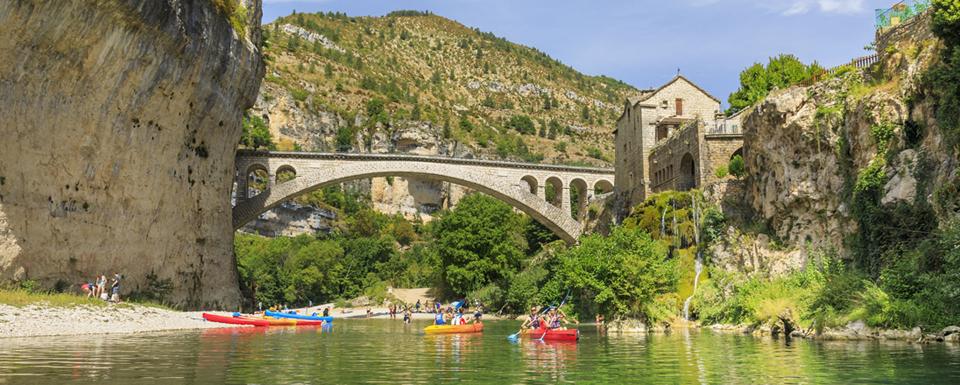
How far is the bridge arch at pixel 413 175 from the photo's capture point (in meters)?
52.0

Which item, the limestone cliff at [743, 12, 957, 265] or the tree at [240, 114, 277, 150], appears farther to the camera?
the tree at [240, 114, 277, 150]

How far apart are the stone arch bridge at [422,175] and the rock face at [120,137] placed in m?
8.58

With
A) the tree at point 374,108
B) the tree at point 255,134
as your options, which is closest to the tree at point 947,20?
the tree at point 255,134

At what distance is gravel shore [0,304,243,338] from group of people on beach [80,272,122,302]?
704 mm

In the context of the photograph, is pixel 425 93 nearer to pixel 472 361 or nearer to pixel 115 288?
pixel 115 288

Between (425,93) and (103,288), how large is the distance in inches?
4349

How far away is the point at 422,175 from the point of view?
55.9 metres

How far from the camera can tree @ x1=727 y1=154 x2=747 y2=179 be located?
3778cm

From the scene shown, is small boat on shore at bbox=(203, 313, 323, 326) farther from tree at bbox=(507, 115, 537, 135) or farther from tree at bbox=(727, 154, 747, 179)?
tree at bbox=(507, 115, 537, 135)

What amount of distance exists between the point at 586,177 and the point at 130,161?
110 feet

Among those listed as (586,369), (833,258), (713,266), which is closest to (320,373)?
(586,369)

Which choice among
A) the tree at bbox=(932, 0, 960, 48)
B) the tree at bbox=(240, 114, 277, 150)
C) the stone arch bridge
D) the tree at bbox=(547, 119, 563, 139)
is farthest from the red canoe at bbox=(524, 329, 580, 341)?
the tree at bbox=(547, 119, 563, 139)

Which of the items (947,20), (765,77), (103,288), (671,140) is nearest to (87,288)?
(103,288)

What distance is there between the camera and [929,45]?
24438 millimetres
